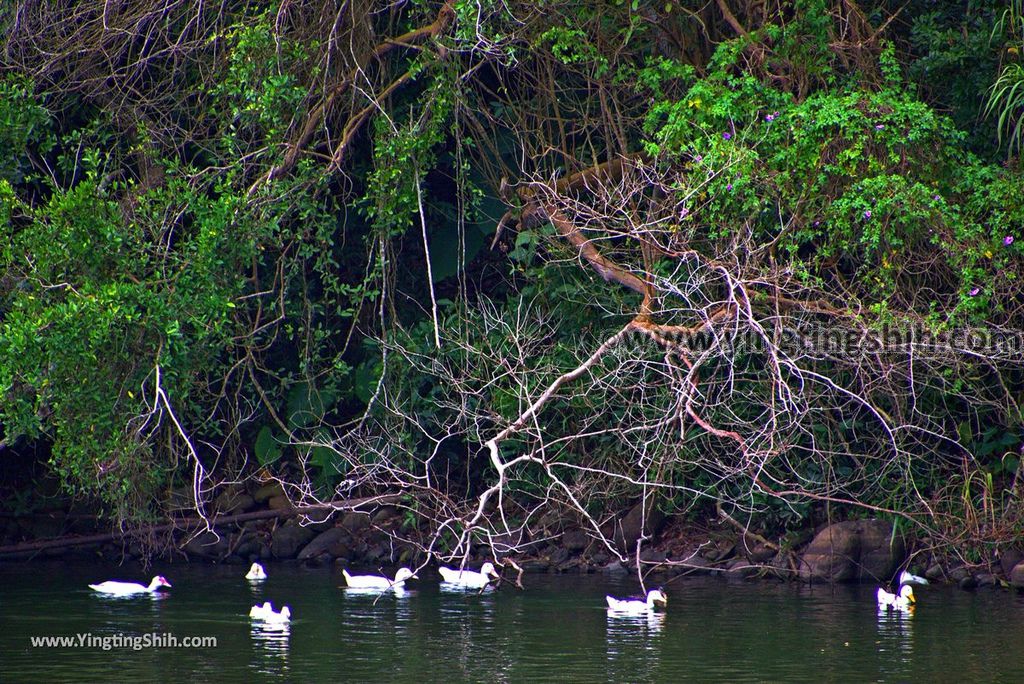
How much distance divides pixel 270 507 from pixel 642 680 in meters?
7.63

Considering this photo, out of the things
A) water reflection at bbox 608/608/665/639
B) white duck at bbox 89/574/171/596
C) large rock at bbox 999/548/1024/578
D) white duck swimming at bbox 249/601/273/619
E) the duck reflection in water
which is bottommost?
the duck reflection in water

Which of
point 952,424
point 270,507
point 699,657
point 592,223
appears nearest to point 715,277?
point 592,223

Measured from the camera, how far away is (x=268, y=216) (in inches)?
462

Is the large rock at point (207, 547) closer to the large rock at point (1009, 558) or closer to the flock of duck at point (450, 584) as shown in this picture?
the flock of duck at point (450, 584)

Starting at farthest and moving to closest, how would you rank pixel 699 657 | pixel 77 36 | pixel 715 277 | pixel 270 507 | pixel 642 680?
pixel 270 507 < pixel 77 36 < pixel 715 277 < pixel 699 657 < pixel 642 680

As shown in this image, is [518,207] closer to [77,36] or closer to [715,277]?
[715,277]

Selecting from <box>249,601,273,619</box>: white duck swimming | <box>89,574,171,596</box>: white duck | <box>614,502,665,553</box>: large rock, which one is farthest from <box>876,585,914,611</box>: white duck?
<box>89,574,171,596</box>: white duck

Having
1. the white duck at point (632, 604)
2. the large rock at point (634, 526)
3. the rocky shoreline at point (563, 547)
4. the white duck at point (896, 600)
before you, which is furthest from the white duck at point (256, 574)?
the white duck at point (896, 600)

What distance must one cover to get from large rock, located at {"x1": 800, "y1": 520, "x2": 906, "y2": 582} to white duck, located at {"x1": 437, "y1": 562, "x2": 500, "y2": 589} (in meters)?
2.95

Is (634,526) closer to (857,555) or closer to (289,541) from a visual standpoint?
(857,555)

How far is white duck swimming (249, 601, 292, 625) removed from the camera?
10077mm

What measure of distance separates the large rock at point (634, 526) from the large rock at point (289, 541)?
3456mm

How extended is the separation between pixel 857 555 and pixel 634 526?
7.50 feet

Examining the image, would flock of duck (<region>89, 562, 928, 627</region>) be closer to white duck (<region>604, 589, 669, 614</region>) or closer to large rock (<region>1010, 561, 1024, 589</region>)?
white duck (<region>604, 589, 669, 614</region>)
